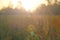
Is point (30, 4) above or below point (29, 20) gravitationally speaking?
above

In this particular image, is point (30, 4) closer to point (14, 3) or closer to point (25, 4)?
point (25, 4)

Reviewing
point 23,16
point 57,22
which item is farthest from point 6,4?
point 57,22

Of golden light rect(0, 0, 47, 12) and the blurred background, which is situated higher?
golden light rect(0, 0, 47, 12)

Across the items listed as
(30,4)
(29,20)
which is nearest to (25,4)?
(30,4)

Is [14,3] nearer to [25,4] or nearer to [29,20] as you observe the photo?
[25,4]

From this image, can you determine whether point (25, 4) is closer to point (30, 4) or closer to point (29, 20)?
point (30, 4)

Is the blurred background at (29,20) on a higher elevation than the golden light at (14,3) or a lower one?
lower

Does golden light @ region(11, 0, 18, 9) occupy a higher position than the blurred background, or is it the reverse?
golden light @ region(11, 0, 18, 9)

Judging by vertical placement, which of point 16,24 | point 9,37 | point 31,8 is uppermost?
point 31,8

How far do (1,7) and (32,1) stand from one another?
1.04 feet

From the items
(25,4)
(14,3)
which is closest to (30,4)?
(25,4)

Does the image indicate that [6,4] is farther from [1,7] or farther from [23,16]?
[23,16]

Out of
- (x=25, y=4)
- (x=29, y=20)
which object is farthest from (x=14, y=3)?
(x=29, y=20)

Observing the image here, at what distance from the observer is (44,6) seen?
1523 millimetres
